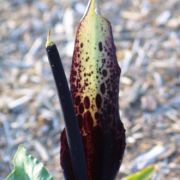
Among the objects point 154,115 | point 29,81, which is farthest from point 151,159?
point 29,81

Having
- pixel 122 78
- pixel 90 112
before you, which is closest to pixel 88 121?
pixel 90 112

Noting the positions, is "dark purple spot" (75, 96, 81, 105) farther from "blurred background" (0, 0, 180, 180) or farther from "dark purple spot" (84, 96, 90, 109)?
"blurred background" (0, 0, 180, 180)

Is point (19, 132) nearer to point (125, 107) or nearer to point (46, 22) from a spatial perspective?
point (125, 107)

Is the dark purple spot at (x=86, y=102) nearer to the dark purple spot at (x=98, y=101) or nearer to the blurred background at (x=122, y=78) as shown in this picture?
the dark purple spot at (x=98, y=101)

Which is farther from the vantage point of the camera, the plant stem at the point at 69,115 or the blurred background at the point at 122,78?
the blurred background at the point at 122,78

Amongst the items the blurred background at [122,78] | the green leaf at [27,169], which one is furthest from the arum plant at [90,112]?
the blurred background at [122,78]

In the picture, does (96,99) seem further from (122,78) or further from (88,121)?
(122,78)
